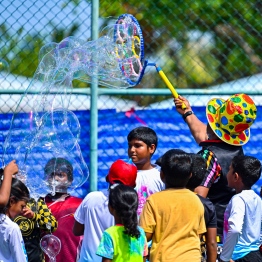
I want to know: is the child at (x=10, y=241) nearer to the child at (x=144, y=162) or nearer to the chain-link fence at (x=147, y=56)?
the child at (x=144, y=162)

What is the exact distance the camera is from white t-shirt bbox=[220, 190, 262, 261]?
562cm

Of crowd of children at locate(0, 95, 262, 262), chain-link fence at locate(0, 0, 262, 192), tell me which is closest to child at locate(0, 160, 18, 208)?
crowd of children at locate(0, 95, 262, 262)

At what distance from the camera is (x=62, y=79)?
20.3 ft

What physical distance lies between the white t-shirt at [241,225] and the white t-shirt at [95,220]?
2.58ft

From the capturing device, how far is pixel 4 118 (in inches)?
279

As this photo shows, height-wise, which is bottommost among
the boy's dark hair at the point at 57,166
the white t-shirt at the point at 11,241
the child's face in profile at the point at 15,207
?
the white t-shirt at the point at 11,241

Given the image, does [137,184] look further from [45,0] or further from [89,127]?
[45,0]

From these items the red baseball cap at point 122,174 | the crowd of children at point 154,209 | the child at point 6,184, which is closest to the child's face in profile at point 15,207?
the crowd of children at point 154,209

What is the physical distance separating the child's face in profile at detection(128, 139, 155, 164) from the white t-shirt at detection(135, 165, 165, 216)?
95 mm

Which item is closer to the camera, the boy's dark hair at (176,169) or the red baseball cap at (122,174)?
the boy's dark hair at (176,169)

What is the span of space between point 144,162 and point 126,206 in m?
1.22

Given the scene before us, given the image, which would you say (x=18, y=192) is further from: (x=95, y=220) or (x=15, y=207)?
(x=95, y=220)

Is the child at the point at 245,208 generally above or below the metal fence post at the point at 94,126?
A: below

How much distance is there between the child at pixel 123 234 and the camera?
4.96 m
